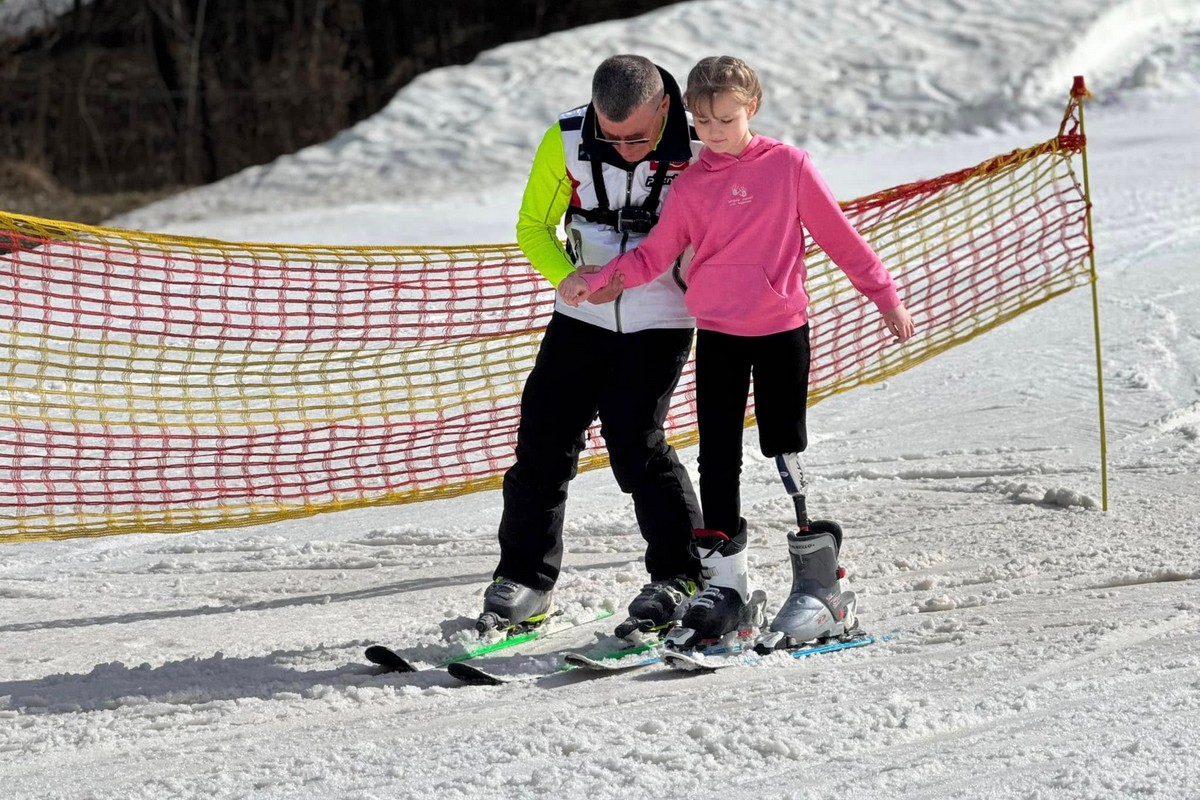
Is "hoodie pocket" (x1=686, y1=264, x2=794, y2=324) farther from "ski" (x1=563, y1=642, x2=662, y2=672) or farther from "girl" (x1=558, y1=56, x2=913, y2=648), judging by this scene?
"ski" (x1=563, y1=642, x2=662, y2=672)

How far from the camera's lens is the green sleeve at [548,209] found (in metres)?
3.49

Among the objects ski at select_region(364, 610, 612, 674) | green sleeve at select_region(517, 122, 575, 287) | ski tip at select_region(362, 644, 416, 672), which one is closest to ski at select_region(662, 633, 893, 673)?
ski at select_region(364, 610, 612, 674)

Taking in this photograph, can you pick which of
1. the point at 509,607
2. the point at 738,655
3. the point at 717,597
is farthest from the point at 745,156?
the point at 509,607

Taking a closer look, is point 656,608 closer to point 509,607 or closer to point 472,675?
point 509,607

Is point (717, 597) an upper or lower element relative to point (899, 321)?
lower

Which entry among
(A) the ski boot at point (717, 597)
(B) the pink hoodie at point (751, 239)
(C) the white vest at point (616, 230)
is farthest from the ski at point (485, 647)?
(B) the pink hoodie at point (751, 239)

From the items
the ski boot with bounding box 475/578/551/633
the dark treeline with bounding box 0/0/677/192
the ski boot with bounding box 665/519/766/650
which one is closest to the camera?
the ski boot with bounding box 665/519/766/650

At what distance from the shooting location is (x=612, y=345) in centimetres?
355

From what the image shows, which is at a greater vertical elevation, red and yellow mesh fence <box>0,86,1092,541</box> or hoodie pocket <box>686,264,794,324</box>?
hoodie pocket <box>686,264,794,324</box>

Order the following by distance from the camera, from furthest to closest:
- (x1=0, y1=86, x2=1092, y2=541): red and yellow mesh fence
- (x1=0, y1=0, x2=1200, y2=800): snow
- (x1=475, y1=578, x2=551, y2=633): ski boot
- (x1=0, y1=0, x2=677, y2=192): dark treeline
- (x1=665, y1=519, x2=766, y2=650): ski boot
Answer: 1. (x1=0, y1=0, x2=677, y2=192): dark treeline
2. (x1=0, y1=86, x2=1092, y2=541): red and yellow mesh fence
3. (x1=475, y1=578, x2=551, y2=633): ski boot
4. (x1=665, y1=519, x2=766, y2=650): ski boot
5. (x1=0, y1=0, x2=1200, y2=800): snow

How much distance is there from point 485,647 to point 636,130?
1.33 meters

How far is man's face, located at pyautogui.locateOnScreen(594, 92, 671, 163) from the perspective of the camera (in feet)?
10.9

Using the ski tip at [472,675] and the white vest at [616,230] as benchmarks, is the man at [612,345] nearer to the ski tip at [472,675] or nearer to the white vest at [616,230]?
the white vest at [616,230]

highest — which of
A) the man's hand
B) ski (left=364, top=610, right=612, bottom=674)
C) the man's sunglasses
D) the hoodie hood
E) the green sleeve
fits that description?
the man's sunglasses
